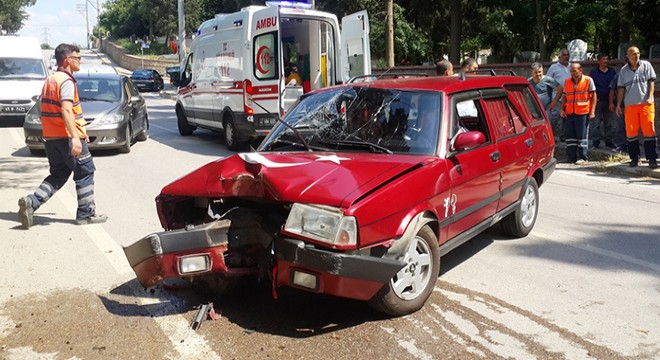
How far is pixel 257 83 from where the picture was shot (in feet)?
39.9

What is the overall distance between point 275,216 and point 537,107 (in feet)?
12.6

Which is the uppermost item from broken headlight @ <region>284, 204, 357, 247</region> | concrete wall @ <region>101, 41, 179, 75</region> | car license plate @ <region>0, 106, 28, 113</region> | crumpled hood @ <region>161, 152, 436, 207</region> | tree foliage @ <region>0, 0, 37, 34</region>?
tree foliage @ <region>0, 0, 37, 34</region>

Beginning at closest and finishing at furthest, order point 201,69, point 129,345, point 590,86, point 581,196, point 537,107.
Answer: point 129,345
point 537,107
point 581,196
point 590,86
point 201,69

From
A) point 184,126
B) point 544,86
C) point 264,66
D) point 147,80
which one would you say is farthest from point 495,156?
point 147,80

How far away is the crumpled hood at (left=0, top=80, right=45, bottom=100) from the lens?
17766 millimetres

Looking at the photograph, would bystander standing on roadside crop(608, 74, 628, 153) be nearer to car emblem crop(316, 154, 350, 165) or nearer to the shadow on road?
car emblem crop(316, 154, 350, 165)

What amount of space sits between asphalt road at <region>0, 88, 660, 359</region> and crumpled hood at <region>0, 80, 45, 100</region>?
12.0m

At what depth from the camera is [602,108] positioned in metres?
12.3

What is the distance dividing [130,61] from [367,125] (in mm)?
72046

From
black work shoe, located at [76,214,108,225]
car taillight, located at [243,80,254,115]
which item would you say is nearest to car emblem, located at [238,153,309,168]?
black work shoe, located at [76,214,108,225]

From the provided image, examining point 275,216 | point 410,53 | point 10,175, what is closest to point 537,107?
point 275,216

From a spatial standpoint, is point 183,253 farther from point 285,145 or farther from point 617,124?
point 617,124

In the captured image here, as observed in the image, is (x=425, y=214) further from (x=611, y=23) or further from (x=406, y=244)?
(x=611, y=23)

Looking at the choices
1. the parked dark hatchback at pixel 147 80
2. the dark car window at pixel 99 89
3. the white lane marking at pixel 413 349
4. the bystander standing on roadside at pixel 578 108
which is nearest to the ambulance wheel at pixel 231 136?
the dark car window at pixel 99 89
